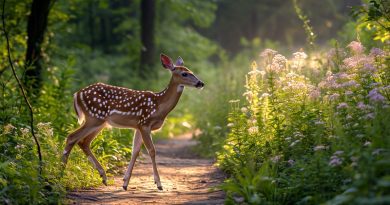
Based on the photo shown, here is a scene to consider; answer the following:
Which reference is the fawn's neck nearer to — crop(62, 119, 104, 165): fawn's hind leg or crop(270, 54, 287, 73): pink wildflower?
crop(62, 119, 104, 165): fawn's hind leg

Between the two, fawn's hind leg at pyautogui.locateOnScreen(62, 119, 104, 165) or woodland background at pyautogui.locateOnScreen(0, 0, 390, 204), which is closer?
woodland background at pyautogui.locateOnScreen(0, 0, 390, 204)

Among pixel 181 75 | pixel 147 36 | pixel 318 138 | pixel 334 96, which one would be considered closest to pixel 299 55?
pixel 181 75

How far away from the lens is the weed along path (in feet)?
25.7

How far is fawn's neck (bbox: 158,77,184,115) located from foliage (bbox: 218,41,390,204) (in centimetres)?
86

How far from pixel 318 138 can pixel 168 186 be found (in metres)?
3.11

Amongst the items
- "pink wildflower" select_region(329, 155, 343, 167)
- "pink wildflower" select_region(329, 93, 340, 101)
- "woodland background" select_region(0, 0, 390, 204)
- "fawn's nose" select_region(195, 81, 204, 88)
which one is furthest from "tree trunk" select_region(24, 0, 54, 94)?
"pink wildflower" select_region(329, 155, 343, 167)

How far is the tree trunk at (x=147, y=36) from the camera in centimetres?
2327

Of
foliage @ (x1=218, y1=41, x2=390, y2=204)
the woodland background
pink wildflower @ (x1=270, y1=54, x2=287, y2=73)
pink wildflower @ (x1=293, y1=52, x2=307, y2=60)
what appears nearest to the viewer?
foliage @ (x1=218, y1=41, x2=390, y2=204)

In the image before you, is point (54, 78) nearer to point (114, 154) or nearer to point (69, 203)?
point (114, 154)

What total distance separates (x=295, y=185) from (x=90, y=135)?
3.55m

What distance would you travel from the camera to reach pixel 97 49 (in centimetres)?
3328

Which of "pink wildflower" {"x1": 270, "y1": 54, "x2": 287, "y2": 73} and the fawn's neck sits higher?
"pink wildflower" {"x1": 270, "y1": 54, "x2": 287, "y2": 73}

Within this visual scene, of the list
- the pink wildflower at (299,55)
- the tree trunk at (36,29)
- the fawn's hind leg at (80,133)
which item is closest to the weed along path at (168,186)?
the fawn's hind leg at (80,133)

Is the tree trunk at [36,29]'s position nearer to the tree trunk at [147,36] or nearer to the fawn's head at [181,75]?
the fawn's head at [181,75]
